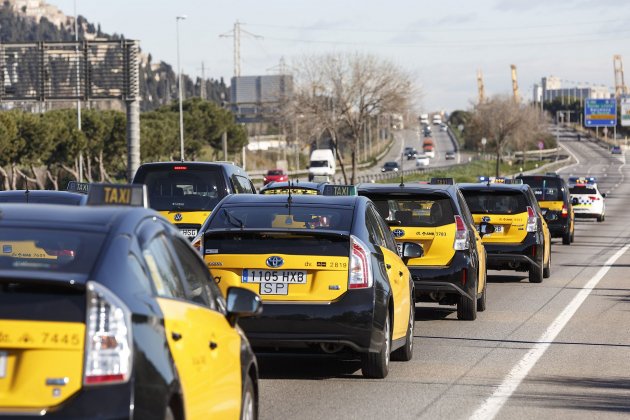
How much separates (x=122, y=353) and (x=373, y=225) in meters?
6.74

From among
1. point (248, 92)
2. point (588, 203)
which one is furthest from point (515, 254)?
point (248, 92)

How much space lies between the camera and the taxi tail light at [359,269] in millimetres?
10891

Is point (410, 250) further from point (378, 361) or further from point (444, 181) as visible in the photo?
point (444, 181)

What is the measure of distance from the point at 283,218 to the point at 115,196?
511 centimetres

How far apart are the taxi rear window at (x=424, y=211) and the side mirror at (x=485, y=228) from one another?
476cm

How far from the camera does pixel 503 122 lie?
134250mm

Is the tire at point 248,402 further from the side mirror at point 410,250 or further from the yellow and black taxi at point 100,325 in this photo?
the side mirror at point 410,250

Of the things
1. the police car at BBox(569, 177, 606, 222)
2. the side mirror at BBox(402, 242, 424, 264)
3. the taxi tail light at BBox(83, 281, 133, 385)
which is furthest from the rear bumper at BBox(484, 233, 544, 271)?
the police car at BBox(569, 177, 606, 222)

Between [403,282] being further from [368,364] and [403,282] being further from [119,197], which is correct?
[119,197]

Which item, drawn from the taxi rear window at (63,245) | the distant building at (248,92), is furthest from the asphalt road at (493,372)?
the distant building at (248,92)

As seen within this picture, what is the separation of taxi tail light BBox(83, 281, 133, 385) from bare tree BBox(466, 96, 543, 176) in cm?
12191

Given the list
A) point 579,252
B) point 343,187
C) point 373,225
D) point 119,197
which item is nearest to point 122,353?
point 119,197

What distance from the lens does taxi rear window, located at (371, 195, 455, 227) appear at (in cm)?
1638

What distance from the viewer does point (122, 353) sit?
529 centimetres
